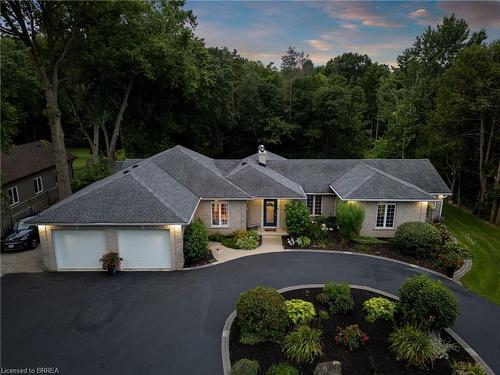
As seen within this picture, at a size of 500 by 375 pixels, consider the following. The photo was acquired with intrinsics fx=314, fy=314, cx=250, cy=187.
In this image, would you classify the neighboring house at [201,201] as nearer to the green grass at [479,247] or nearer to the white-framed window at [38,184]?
the green grass at [479,247]

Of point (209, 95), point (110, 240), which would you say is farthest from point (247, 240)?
point (209, 95)

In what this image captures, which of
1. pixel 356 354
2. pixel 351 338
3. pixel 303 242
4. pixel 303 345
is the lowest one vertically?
pixel 356 354

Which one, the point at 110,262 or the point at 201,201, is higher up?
the point at 201,201

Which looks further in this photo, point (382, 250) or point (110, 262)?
point (382, 250)

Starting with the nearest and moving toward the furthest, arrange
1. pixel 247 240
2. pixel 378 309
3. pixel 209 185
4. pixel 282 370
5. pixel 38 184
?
pixel 282 370, pixel 378 309, pixel 247 240, pixel 209 185, pixel 38 184

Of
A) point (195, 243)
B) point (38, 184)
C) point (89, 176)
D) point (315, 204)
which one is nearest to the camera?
point (195, 243)

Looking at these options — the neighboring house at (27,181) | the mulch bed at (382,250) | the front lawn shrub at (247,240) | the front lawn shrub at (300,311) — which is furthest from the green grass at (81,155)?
the front lawn shrub at (300,311)

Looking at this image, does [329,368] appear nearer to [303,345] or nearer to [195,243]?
[303,345]
